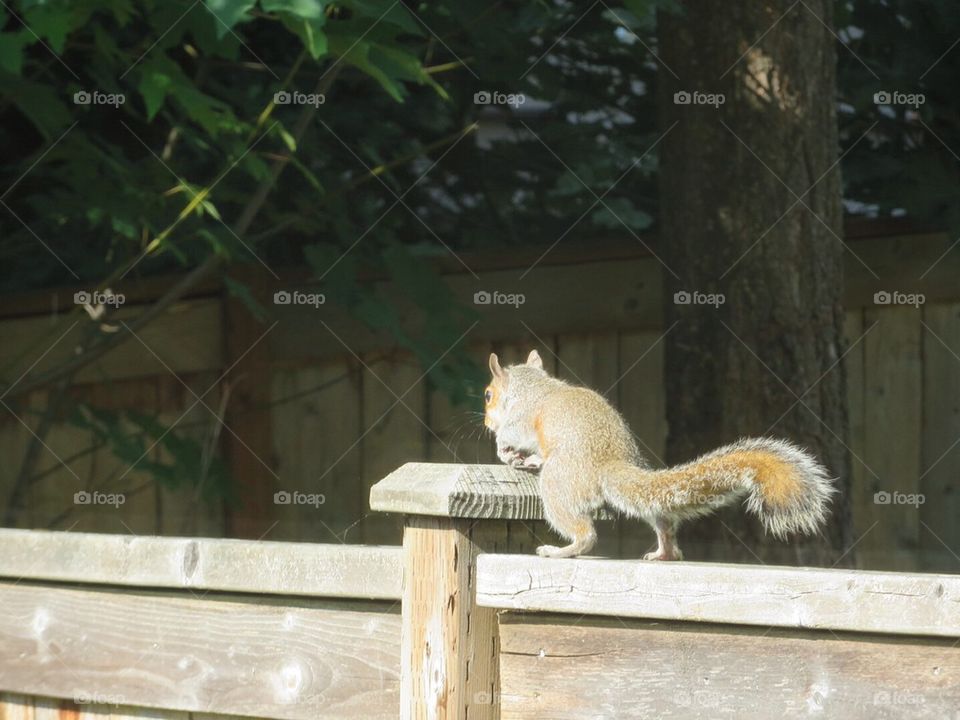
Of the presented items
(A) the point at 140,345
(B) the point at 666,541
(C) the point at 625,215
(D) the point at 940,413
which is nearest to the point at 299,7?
(B) the point at 666,541

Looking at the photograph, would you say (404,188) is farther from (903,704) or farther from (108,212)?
(903,704)

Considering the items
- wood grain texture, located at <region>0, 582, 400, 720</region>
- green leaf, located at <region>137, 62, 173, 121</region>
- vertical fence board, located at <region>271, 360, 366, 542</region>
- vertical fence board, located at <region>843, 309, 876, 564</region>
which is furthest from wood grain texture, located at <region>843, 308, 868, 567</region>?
wood grain texture, located at <region>0, 582, 400, 720</region>

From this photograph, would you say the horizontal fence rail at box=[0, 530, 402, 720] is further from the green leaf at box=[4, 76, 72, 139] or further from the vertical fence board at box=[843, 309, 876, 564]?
the vertical fence board at box=[843, 309, 876, 564]

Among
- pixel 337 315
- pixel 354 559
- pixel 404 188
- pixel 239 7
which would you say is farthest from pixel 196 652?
pixel 404 188

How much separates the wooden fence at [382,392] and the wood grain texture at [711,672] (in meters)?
2.26

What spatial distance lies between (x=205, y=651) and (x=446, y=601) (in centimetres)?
40

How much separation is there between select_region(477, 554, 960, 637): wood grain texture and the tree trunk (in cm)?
234

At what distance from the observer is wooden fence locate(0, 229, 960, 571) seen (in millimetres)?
4207

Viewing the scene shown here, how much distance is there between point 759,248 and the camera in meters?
3.83

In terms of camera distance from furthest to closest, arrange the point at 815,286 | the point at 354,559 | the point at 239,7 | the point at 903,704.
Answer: the point at 815,286, the point at 239,7, the point at 354,559, the point at 903,704

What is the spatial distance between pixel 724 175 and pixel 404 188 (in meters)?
1.35

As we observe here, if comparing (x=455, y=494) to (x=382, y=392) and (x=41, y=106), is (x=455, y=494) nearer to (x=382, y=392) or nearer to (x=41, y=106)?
(x=41, y=106)

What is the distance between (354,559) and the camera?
171cm

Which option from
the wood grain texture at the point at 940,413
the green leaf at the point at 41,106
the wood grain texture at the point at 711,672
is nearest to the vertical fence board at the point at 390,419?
the green leaf at the point at 41,106
